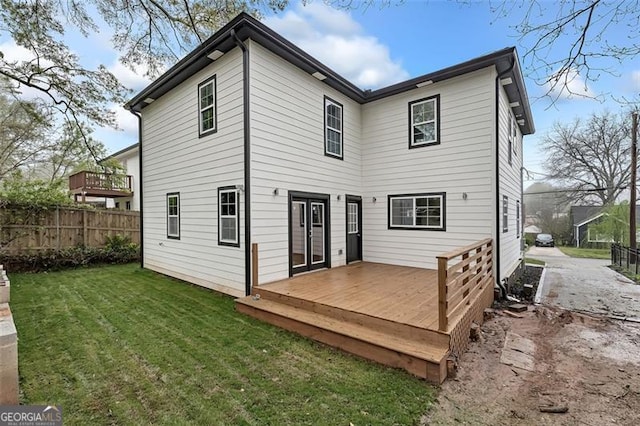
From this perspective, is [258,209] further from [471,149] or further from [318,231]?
[471,149]

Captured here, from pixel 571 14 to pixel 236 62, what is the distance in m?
5.47

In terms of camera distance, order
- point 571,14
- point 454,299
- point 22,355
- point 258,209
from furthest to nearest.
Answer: point 258,209, point 454,299, point 22,355, point 571,14

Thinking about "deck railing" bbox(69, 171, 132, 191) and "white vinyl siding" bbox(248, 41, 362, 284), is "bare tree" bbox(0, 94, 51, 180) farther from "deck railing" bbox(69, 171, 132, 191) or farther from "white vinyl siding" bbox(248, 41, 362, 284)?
"white vinyl siding" bbox(248, 41, 362, 284)

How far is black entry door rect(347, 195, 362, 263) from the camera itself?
8766mm

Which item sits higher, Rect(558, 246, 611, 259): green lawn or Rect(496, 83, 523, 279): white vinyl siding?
Rect(496, 83, 523, 279): white vinyl siding

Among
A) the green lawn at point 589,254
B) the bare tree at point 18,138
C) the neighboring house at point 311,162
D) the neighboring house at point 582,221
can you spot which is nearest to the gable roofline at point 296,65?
the neighboring house at point 311,162

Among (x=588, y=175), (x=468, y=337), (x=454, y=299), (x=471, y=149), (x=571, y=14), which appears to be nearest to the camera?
(x=571, y=14)

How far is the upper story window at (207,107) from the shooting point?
698 cm

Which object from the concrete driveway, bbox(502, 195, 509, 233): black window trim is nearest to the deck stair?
the concrete driveway

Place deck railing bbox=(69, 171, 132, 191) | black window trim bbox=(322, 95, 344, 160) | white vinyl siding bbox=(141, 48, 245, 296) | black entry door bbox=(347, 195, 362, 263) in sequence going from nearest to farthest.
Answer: white vinyl siding bbox=(141, 48, 245, 296)
black window trim bbox=(322, 95, 344, 160)
black entry door bbox=(347, 195, 362, 263)
deck railing bbox=(69, 171, 132, 191)

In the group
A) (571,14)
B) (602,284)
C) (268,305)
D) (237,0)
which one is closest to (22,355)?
(268,305)

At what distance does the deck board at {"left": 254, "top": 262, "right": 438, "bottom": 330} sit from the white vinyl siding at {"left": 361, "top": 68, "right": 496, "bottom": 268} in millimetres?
901

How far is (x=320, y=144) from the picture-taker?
7.79 metres

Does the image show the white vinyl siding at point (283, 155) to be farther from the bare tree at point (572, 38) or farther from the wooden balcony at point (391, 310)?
the bare tree at point (572, 38)
